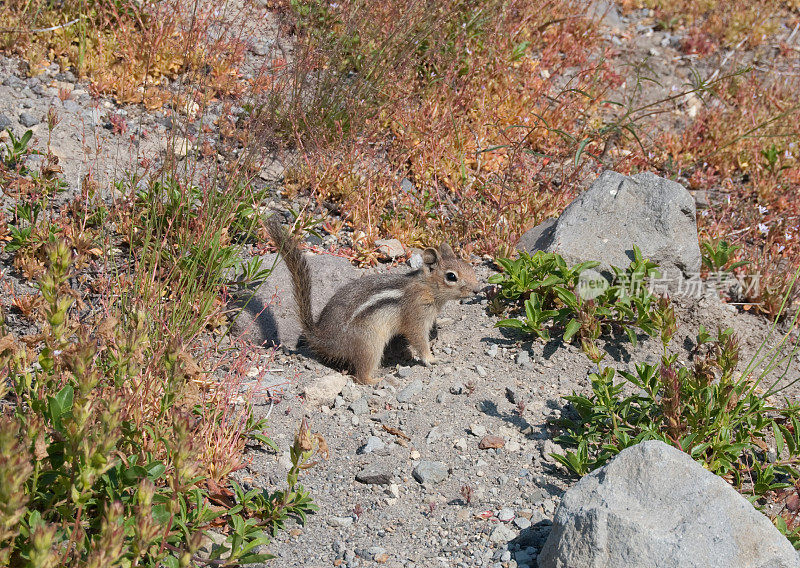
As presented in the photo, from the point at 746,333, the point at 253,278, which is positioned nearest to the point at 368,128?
the point at 253,278

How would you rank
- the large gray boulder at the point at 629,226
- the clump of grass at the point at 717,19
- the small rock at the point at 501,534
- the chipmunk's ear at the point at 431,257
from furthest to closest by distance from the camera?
the clump of grass at the point at 717,19 < the large gray boulder at the point at 629,226 < the chipmunk's ear at the point at 431,257 < the small rock at the point at 501,534

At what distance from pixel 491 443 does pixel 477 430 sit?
0.52ft

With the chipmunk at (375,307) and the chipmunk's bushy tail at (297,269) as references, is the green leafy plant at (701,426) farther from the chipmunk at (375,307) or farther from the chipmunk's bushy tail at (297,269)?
the chipmunk's bushy tail at (297,269)

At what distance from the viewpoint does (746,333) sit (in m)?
6.12

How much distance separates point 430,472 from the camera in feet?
14.7

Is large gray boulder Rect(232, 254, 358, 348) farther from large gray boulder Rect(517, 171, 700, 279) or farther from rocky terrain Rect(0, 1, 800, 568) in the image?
large gray boulder Rect(517, 171, 700, 279)

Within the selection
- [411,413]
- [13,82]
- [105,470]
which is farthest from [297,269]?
[13,82]

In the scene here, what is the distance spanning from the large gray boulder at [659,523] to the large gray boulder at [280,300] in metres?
2.78

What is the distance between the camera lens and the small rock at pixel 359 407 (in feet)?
16.8

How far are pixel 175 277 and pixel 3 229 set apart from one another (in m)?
1.38

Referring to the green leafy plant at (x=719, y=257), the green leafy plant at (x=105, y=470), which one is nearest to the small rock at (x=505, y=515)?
the green leafy plant at (x=105, y=470)

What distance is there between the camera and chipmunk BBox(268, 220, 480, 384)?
17.8 ft

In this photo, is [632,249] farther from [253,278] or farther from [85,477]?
[85,477]

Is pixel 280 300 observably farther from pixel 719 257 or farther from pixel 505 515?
pixel 719 257
